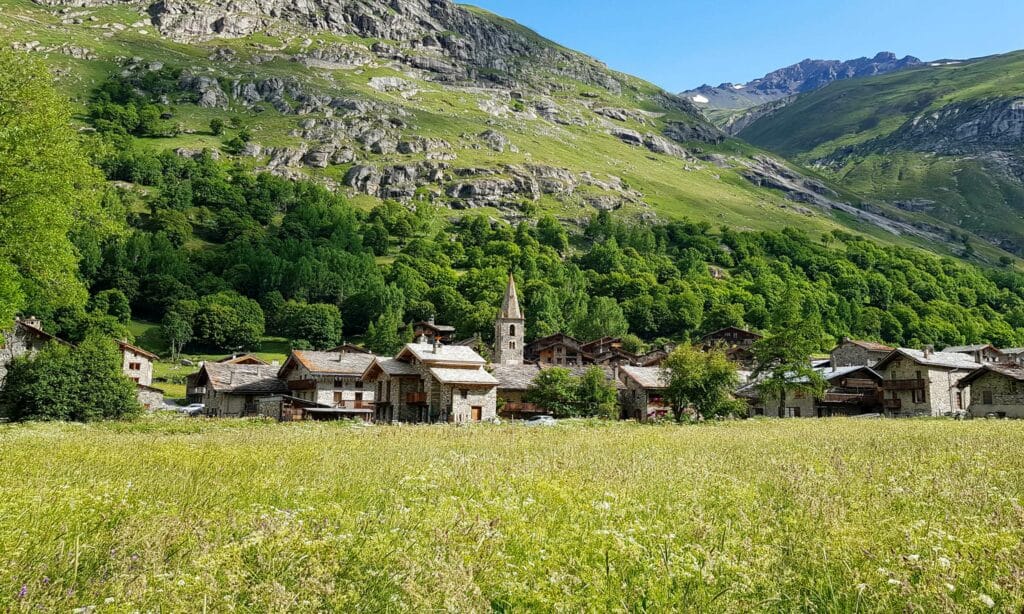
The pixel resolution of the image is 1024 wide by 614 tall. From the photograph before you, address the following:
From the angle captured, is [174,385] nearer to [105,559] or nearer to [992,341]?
[105,559]

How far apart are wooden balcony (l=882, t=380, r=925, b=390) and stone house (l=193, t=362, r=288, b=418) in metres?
68.1

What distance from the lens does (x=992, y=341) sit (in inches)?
5812

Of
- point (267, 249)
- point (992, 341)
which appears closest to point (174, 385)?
point (267, 249)

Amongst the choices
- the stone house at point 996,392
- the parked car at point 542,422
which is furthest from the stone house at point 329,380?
the stone house at point 996,392

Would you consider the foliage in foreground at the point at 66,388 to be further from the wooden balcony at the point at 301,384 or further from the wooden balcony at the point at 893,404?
the wooden balcony at the point at 893,404

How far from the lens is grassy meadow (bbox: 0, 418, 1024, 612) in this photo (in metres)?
4.81

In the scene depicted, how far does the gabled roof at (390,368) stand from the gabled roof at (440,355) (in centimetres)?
104

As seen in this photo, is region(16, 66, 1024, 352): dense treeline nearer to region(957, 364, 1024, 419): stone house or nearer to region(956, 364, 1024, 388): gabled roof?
region(956, 364, 1024, 388): gabled roof

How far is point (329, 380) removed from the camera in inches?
2682

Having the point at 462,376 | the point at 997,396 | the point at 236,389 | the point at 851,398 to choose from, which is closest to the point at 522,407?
the point at 462,376

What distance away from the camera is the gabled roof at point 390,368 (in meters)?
58.3

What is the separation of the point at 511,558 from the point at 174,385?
315ft

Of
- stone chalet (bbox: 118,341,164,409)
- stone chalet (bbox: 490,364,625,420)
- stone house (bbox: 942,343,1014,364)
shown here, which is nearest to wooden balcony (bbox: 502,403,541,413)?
stone chalet (bbox: 490,364,625,420)

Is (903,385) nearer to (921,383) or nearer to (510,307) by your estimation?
(921,383)
